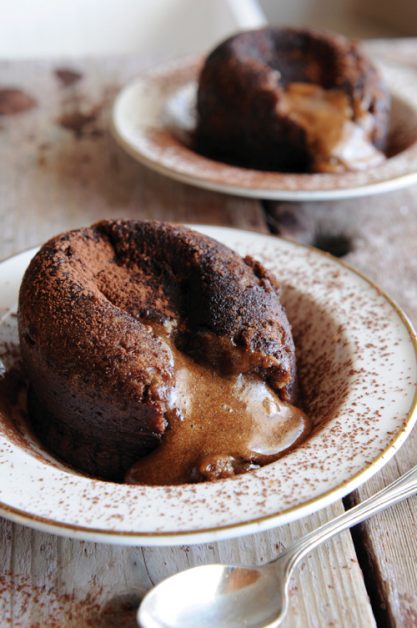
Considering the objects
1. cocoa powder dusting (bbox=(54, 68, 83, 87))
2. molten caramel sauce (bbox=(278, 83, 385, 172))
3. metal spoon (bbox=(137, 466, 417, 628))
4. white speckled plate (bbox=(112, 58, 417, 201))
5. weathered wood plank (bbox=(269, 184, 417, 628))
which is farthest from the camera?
cocoa powder dusting (bbox=(54, 68, 83, 87))

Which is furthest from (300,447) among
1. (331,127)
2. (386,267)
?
(331,127)

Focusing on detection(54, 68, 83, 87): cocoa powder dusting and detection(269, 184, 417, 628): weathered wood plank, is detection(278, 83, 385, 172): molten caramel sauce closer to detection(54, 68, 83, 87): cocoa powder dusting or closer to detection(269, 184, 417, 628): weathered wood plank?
detection(269, 184, 417, 628): weathered wood plank

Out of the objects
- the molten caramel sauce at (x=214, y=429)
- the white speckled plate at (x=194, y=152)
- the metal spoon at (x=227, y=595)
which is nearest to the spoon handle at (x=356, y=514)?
the metal spoon at (x=227, y=595)

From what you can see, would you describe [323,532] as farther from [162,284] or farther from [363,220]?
[363,220]

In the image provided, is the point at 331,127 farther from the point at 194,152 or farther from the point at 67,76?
the point at 67,76

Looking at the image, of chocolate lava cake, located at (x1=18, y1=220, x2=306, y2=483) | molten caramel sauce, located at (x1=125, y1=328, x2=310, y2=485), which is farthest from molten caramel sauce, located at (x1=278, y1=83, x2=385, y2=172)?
molten caramel sauce, located at (x1=125, y1=328, x2=310, y2=485)

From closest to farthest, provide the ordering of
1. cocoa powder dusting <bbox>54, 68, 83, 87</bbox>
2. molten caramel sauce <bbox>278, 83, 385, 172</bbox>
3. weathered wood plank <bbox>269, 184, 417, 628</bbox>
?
weathered wood plank <bbox>269, 184, 417, 628</bbox> < molten caramel sauce <bbox>278, 83, 385, 172</bbox> < cocoa powder dusting <bbox>54, 68, 83, 87</bbox>

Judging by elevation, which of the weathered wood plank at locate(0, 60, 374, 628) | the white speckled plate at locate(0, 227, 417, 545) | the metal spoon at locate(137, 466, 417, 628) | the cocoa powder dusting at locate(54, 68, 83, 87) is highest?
the white speckled plate at locate(0, 227, 417, 545)
